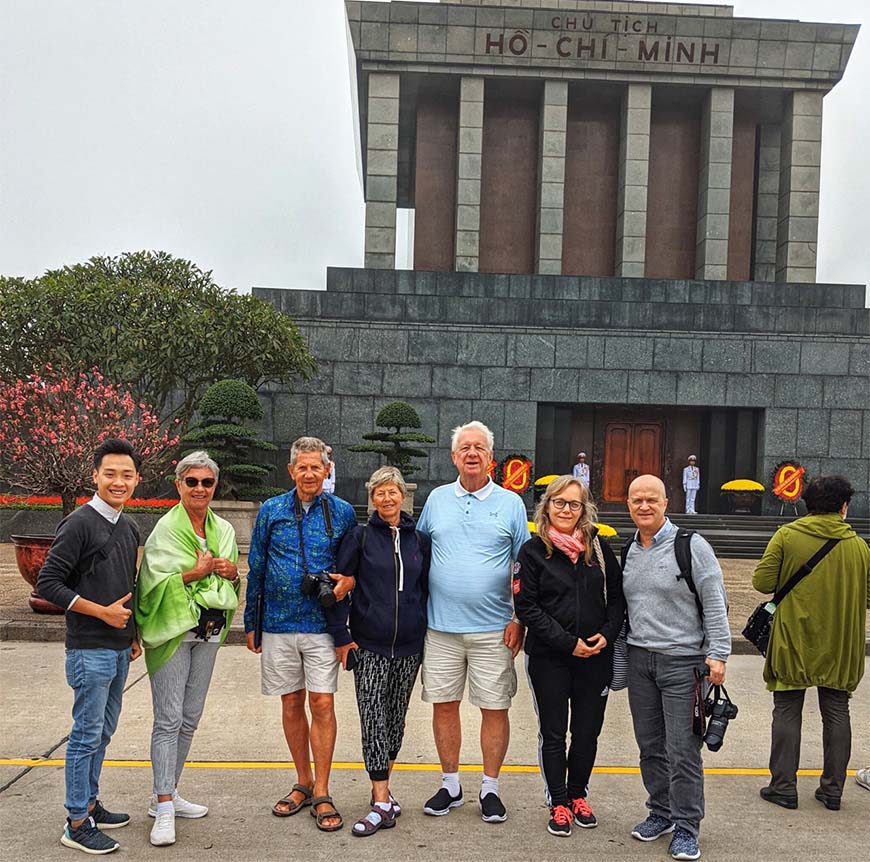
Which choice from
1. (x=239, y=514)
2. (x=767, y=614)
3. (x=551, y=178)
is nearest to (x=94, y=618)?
(x=767, y=614)

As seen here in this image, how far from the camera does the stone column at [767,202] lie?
27828mm

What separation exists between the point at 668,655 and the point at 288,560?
1.95 meters

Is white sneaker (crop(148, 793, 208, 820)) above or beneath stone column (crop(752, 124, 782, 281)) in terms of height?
beneath

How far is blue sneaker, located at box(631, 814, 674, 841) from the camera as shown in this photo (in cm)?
425

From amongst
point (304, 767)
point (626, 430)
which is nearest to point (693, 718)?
point (304, 767)

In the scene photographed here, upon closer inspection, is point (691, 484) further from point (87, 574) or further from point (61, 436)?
point (87, 574)

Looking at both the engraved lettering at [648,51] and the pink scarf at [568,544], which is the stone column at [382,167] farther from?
the pink scarf at [568,544]

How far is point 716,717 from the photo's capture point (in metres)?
4.16

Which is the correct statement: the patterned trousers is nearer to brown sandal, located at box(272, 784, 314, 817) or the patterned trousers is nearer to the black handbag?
brown sandal, located at box(272, 784, 314, 817)

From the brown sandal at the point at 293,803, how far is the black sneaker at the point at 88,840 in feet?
2.56

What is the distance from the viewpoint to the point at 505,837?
4227mm

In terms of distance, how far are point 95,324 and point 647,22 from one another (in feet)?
58.0

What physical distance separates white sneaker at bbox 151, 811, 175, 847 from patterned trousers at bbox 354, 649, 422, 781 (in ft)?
3.15

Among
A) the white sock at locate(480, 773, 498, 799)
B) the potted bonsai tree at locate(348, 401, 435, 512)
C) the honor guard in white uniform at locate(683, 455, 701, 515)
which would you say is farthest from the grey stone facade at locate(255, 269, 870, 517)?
the white sock at locate(480, 773, 498, 799)
